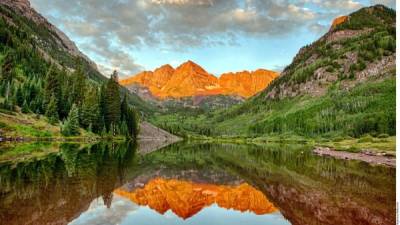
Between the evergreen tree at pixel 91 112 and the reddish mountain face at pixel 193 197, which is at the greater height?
the evergreen tree at pixel 91 112

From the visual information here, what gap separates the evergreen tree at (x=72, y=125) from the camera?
104 metres

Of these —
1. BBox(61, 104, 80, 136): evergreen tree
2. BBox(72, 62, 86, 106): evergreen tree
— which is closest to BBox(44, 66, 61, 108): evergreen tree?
BBox(72, 62, 86, 106): evergreen tree

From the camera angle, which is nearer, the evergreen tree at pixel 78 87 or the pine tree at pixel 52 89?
the pine tree at pixel 52 89

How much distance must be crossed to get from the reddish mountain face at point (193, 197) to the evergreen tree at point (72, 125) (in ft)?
265

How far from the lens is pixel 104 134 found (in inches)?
4781

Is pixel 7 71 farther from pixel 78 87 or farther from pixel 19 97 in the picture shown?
pixel 19 97

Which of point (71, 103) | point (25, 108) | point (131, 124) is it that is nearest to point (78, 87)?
point (71, 103)

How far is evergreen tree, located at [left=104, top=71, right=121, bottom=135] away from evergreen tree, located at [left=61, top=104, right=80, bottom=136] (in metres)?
20.2

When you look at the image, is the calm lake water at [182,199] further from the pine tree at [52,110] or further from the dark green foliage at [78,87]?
the dark green foliage at [78,87]

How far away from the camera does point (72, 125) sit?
10662cm

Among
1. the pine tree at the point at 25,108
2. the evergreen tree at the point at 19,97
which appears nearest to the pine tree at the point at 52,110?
the pine tree at the point at 25,108

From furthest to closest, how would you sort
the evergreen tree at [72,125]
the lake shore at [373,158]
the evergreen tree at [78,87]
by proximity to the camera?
1. the evergreen tree at [78,87]
2. the evergreen tree at [72,125]
3. the lake shore at [373,158]

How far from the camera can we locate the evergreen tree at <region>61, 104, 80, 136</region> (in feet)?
340

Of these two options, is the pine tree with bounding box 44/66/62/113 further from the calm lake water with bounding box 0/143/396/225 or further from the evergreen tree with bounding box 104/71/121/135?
the calm lake water with bounding box 0/143/396/225
